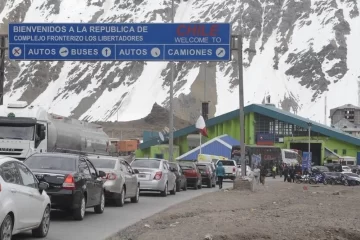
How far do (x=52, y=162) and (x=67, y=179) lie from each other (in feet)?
3.07

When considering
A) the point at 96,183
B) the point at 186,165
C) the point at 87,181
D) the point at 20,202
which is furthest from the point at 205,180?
the point at 20,202

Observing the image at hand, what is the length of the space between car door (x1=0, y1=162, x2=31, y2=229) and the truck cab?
13.8 meters

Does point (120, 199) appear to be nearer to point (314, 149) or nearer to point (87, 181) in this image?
point (87, 181)

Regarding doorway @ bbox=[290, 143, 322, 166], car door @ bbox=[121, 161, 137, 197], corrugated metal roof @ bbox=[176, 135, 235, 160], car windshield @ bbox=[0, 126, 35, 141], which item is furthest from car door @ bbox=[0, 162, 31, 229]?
doorway @ bbox=[290, 143, 322, 166]

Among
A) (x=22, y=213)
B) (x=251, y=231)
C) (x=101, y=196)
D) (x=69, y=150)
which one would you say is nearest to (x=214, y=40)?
(x=69, y=150)

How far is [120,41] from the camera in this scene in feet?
104

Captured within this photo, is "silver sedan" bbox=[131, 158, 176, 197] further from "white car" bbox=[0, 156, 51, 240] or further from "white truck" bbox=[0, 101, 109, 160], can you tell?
"white car" bbox=[0, 156, 51, 240]

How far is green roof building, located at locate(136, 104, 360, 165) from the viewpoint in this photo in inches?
3543

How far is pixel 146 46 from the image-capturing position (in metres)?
31.5

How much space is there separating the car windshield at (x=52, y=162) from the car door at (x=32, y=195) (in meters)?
3.59

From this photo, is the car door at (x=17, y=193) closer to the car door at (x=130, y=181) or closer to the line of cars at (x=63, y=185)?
the line of cars at (x=63, y=185)

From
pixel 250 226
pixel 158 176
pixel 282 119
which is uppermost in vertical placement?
pixel 282 119

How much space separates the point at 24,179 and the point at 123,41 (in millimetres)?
20306

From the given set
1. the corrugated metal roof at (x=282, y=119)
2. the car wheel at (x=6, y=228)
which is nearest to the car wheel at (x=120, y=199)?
the car wheel at (x=6, y=228)
